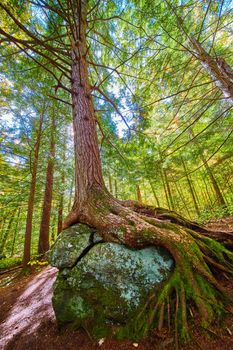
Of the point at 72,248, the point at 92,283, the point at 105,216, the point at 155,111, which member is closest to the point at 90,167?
the point at 105,216

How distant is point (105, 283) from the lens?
7.18 feet

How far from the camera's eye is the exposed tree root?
1849mm

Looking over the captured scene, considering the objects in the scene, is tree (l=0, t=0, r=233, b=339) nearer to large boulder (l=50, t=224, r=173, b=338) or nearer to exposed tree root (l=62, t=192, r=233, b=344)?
exposed tree root (l=62, t=192, r=233, b=344)

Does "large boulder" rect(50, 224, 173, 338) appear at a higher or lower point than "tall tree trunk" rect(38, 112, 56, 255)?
lower

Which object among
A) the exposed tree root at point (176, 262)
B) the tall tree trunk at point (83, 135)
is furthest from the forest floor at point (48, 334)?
the tall tree trunk at point (83, 135)

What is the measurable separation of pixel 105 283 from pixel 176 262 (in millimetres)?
1008

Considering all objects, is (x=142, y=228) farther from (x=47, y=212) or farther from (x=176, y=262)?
(x=47, y=212)

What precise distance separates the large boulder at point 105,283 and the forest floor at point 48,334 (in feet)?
0.45

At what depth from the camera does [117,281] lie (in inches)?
84.9

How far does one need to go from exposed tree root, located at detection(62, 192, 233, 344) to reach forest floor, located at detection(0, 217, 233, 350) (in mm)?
103

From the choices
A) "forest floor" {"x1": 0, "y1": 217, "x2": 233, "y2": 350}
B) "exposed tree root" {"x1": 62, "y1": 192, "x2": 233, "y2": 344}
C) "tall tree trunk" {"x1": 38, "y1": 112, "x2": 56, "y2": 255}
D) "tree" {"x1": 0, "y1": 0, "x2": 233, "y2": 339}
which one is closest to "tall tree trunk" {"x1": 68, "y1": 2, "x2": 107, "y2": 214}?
"tree" {"x1": 0, "y1": 0, "x2": 233, "y2": 339}

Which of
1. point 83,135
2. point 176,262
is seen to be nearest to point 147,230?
point 176,262

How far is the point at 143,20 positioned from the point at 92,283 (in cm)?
591

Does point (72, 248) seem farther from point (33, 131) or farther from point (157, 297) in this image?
point (33, 131)
